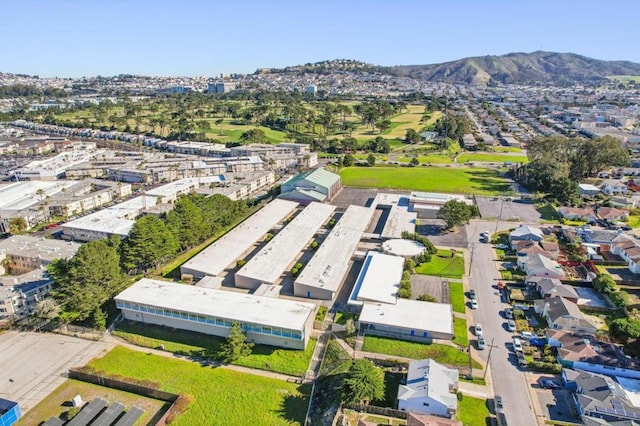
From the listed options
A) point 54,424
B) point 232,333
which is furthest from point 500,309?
point 54,424

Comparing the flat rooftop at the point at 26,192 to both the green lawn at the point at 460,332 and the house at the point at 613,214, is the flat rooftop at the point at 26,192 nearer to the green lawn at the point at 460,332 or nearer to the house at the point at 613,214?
the green lawn at the point at 460,332

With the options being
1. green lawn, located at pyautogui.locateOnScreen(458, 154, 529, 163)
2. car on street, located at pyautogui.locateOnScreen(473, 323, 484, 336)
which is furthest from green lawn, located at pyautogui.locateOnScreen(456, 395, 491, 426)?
green lawn, located at pyautogui.locateOnScreen(458, 154, 529, 163)

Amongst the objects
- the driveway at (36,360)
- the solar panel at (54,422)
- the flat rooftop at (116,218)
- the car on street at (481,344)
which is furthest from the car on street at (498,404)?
the flat rooftop at (116,218)

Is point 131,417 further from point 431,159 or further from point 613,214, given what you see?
point 431,159

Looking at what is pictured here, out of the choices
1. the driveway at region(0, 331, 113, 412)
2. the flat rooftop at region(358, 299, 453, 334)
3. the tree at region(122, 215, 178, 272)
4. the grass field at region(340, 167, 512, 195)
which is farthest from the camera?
the grass field at region(340, 167, 512, 195)

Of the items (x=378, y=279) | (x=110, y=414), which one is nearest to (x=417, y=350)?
(x=378, y=279)

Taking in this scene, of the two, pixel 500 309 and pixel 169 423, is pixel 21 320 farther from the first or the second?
pixel 500 309

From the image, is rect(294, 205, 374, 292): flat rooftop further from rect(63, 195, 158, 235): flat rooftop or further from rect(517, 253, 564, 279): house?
rect(63, 195, 158, 235): flat rooftop
